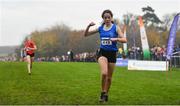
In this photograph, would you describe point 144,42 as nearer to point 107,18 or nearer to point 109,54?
point 109,54

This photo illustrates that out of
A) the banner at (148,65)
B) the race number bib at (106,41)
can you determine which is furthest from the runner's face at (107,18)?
the banner at (148,65)

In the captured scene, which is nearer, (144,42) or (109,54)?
(109,54)

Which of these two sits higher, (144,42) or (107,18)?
(144,42)

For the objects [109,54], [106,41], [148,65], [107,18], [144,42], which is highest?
[144,42]

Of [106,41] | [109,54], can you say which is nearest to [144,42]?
[109,54]

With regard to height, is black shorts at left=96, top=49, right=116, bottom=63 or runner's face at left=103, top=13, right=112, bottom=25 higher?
runner's face at left=103, top=13, right=112, bottom=25

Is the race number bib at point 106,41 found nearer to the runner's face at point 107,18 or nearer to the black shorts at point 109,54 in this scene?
the black shorts at point 109,54

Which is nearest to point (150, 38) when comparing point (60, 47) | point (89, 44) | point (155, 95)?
point (89, 44)

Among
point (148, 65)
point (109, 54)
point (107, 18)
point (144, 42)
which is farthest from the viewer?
point (144, 42)

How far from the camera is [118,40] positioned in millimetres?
11000

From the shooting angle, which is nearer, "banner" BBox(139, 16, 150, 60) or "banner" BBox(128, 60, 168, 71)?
"banner" BBox(128, 60, 168, 71)

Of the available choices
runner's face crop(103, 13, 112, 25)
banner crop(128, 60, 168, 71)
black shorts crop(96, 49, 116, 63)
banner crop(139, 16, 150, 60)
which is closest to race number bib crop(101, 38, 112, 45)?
black shorts crop(96, 49, 116, 63)

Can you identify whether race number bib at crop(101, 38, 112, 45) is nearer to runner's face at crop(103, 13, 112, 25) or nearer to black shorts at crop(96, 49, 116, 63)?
black shorts at crop(96, 49, 116, 63)

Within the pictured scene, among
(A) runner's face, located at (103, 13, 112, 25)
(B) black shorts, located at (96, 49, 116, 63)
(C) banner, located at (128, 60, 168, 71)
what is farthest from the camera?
(C) banner, located at (128, 60, 168, 71)
